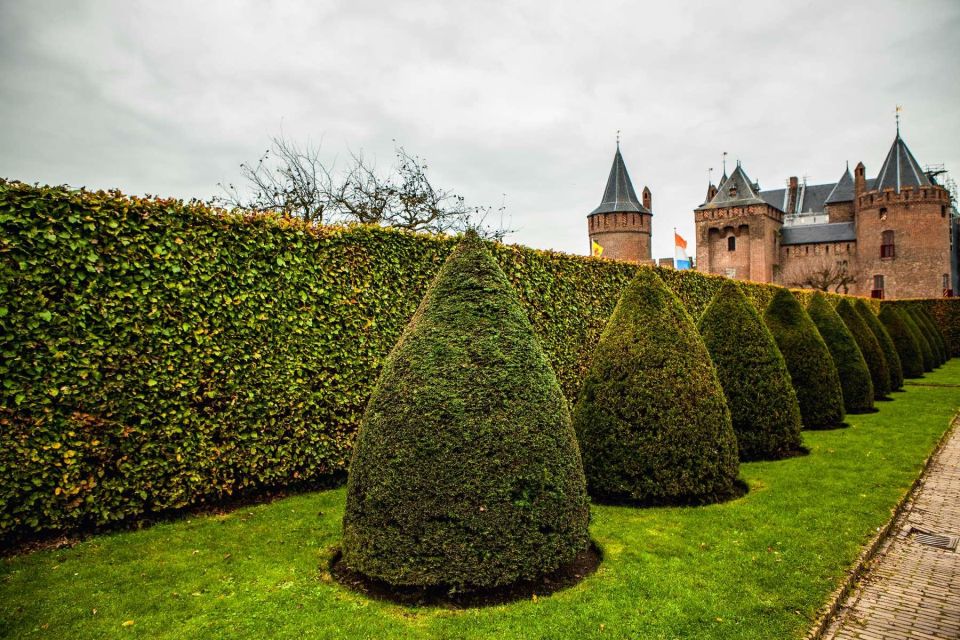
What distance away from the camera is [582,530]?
4.65 m

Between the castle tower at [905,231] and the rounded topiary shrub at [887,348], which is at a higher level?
the castle tower at [905,231]

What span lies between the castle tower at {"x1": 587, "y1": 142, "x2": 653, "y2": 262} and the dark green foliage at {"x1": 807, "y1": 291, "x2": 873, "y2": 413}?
4150 cm

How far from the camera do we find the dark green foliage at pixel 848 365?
13.4m

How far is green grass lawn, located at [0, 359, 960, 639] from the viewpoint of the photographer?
404cm

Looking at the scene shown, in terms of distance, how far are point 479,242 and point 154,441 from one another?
4.03 m

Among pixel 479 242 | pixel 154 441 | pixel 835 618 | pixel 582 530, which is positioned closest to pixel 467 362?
pixel 479 242

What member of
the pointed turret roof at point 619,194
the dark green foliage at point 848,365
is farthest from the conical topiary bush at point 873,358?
the pointed turret roof at point 619,194

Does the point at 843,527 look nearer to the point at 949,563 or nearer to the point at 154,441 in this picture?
the point at 949,563

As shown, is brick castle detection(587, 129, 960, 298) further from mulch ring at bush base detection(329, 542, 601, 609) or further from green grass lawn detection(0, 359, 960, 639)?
mulch ring at bush base detection(329, 542, 601, 609)

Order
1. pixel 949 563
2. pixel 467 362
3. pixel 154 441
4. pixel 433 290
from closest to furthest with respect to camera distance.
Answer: pixel 467 362
pixel 433 290
pixel 949 563
pixel 154 441

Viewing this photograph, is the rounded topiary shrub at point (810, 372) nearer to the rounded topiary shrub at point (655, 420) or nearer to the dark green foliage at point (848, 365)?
the dark green foliage at point (848, 365)

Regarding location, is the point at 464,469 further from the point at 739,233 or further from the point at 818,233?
the point at 818,233

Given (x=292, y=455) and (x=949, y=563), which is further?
(x=292, y=455)

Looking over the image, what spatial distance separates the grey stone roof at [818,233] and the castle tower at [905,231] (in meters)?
3.59
